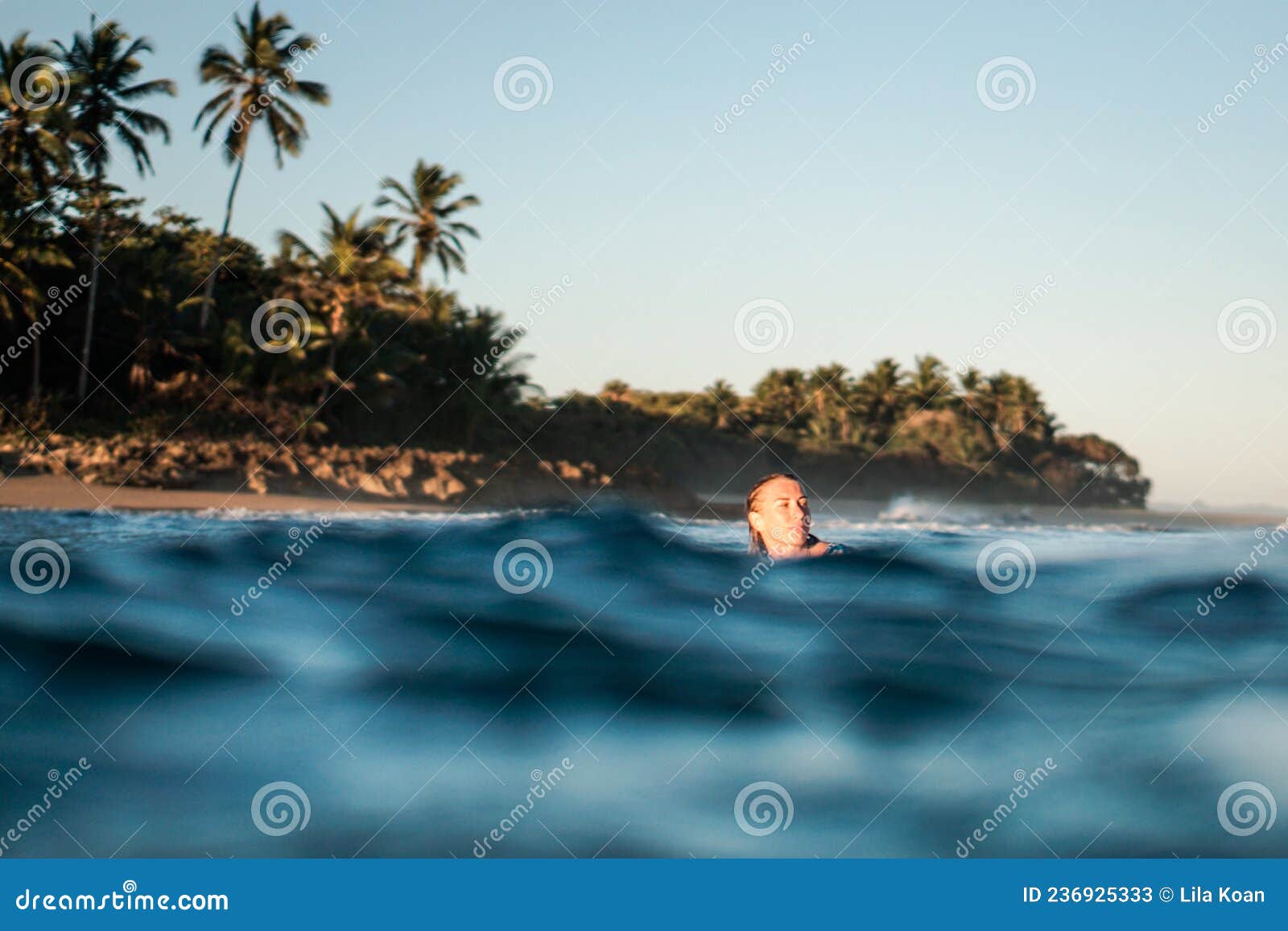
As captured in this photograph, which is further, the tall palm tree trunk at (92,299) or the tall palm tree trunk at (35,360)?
the tall palm tree trunk at (92,299)

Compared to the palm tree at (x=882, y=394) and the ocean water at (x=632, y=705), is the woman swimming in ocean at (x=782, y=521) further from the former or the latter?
the palm tree at (x=882, y=394)

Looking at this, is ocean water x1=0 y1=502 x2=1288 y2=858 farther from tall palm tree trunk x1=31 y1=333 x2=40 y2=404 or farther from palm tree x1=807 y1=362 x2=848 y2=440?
palm tree x1=807 y1=362 x2=848 y2=440

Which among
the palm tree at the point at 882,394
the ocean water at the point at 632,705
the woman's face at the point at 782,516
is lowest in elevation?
the ocean water at the point at 632,705

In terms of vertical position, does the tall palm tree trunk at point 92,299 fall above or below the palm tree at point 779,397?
below

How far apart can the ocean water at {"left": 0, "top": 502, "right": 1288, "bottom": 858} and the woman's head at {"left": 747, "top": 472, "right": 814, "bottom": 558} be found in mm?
229

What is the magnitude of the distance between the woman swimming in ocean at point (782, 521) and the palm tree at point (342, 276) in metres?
28.4

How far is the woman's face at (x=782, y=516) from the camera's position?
7.48 m

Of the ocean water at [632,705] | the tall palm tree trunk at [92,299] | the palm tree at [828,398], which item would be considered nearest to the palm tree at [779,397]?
the palm tree at [828,398]

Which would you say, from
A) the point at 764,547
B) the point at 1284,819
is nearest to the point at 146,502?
the point at 764,547

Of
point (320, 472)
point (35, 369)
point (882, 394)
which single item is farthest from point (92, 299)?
point (882, 394)

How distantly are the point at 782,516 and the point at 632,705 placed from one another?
2.09m

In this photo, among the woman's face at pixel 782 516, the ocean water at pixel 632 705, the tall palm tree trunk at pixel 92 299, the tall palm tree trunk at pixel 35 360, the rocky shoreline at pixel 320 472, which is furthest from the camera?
the tall palm tree trunk at pixel 92 299

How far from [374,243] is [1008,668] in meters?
33.2

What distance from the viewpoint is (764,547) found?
7883 millimetres
